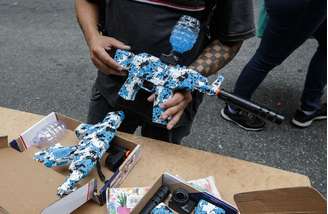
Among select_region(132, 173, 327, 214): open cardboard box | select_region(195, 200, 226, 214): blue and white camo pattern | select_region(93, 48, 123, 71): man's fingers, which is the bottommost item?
select_region(195, 200, 226, 214): blue and white camo pattern

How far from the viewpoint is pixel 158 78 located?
720 mm

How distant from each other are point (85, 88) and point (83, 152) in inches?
59.6

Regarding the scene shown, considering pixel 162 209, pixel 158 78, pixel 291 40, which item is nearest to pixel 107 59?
pixel 158 78

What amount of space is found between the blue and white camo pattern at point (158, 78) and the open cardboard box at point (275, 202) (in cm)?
18

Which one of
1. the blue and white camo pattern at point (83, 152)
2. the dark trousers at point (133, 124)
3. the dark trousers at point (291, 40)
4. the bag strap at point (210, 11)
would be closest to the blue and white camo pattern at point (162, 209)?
the blue and white camo pattern at point (83, 152)

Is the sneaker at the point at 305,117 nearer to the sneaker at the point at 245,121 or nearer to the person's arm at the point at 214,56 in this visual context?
the sneaker at the point at 245,121

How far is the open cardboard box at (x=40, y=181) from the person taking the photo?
62 cm

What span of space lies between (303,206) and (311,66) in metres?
1.29

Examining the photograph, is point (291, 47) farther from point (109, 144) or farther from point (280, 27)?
point (109, 144)

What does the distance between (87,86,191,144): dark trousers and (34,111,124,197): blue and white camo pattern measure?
11cm

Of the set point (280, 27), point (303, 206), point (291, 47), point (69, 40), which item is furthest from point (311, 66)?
point (69, 40)

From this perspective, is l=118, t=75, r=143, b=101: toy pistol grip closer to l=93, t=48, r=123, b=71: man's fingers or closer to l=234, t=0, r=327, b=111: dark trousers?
l=93, t=48, r=123, b=71: man's fingers

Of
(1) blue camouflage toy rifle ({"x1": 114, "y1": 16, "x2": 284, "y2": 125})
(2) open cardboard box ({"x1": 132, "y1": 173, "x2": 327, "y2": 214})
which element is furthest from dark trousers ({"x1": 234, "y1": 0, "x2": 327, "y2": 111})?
(2) open cardboard box ({"x1": 132, "y1": 173, "x2": 327, "y2": 214})

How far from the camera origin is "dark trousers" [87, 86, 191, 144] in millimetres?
888
